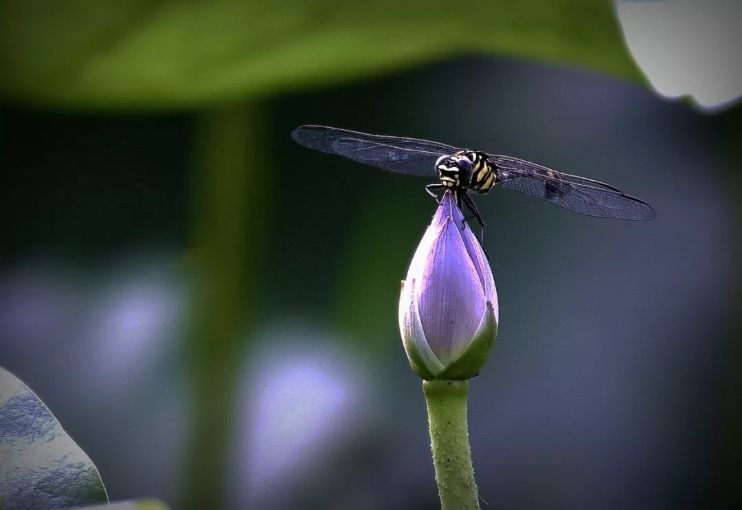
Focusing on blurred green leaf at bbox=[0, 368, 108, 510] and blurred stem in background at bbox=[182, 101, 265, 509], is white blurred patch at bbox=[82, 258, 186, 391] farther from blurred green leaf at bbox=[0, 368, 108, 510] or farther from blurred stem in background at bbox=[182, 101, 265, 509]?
blurred green leaf at bbox=[0, 368, 108, 510]

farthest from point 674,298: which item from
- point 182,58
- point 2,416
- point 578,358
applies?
point 2,416

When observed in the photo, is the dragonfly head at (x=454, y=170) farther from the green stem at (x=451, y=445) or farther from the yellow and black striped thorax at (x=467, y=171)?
the green stem at (x=451, y=445)

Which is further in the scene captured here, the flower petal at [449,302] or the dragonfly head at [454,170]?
the dragonfly head at [454,170]

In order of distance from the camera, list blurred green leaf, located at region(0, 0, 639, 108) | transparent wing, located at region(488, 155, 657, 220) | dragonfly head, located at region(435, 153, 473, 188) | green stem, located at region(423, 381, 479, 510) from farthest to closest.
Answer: blurred green leaf, located at region(0, 0, 639, 108)
transparent wing, located at region(488, 155, 657, 220)
dragonfly head, located at region(435, 153, 473, 188)
green stem, located at region(423, 381, 479, 510)

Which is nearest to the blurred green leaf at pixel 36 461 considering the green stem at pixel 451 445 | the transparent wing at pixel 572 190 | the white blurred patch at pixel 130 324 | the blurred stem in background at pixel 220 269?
the green stem at pixel 451 445

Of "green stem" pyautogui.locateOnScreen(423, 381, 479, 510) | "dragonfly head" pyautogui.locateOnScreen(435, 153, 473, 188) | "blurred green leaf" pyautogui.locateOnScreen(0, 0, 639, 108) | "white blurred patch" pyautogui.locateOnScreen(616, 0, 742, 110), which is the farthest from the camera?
"white blurred patch" pyautogui.locateOnScreen(616, 0, 742, 110)

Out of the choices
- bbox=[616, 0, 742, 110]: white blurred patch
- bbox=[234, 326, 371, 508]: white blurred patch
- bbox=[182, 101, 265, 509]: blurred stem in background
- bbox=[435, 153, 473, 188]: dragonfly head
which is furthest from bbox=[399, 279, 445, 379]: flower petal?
bbox=[616, 0, 742, 110]: white blurred patch

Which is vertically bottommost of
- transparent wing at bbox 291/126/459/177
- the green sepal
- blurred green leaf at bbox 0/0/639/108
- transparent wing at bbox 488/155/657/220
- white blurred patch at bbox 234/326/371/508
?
white blurred patch at bbox 234/326/371/508
